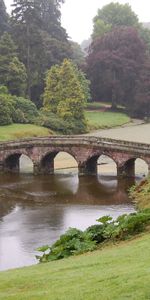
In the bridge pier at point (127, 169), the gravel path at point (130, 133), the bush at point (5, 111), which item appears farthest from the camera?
the gravel path at point (130, 133)

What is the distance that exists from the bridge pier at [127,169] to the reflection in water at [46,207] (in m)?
1.38

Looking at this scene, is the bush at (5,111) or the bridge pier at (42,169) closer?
the bridge pier at (42,169)

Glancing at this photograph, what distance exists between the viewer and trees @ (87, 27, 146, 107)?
117688mm

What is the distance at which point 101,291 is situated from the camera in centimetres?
1814

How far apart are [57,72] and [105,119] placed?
1581 cm

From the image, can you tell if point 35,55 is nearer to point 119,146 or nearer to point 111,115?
point 111,115

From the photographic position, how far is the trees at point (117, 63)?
386 feet

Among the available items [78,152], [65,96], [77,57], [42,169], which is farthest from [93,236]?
[77,57]

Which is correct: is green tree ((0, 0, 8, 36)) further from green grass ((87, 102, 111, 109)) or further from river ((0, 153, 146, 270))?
river ((0, 153, 146, 270))

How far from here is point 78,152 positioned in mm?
66500

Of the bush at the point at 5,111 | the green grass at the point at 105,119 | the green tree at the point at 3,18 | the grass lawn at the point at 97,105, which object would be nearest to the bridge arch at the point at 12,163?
the bush at the point at 5,111

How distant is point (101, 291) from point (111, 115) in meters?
98.1

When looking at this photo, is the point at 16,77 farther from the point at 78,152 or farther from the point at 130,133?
the point at 78,152

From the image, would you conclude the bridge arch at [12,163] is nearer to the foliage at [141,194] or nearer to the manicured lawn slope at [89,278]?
the foliage at [141,194]
